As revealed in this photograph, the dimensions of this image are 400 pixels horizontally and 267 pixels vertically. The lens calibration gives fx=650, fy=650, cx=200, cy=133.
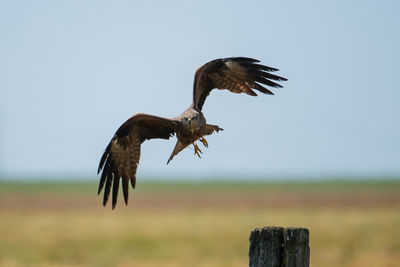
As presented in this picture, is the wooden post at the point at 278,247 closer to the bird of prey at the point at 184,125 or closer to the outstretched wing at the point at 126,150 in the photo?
the bird of prey at the point at 184,125

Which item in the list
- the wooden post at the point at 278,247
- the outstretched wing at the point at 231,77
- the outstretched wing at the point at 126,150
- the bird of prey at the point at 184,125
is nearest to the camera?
the wooden post at the point at 278,247

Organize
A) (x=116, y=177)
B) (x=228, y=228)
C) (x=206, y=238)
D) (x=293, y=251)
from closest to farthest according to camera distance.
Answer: (x=293, y=251) < (x=116, y=177) < (x=206, y=238) < (x=228, y=228)

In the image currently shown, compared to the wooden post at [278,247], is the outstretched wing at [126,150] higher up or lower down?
higher up

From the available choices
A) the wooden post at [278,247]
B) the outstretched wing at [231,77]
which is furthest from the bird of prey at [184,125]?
the wooden post at [278,247]

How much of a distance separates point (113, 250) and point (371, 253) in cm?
769

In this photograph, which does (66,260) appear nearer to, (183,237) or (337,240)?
(183,237)

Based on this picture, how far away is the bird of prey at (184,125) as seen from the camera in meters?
7.54

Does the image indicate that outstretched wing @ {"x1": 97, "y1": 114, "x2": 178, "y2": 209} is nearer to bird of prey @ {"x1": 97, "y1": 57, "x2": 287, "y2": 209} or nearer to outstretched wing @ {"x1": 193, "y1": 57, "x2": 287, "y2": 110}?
bird of prey @ {"x1": 97, "y1": 57, "x2": 287, "y2": 209}

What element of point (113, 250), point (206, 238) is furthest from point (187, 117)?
point (206, 238)

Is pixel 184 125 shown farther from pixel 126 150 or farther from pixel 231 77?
pixel 231 77

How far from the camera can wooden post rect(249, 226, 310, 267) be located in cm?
490

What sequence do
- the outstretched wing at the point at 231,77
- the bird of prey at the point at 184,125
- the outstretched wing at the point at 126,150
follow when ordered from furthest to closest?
1. the outstretched wing at the point at 231,77
2. the outstretched wing at the point at 126,150
3. the bird of prey at the point at 184,125

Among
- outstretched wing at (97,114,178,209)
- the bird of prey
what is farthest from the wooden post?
outstretched wing at (97,114,178,209)

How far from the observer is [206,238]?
22.2 m
